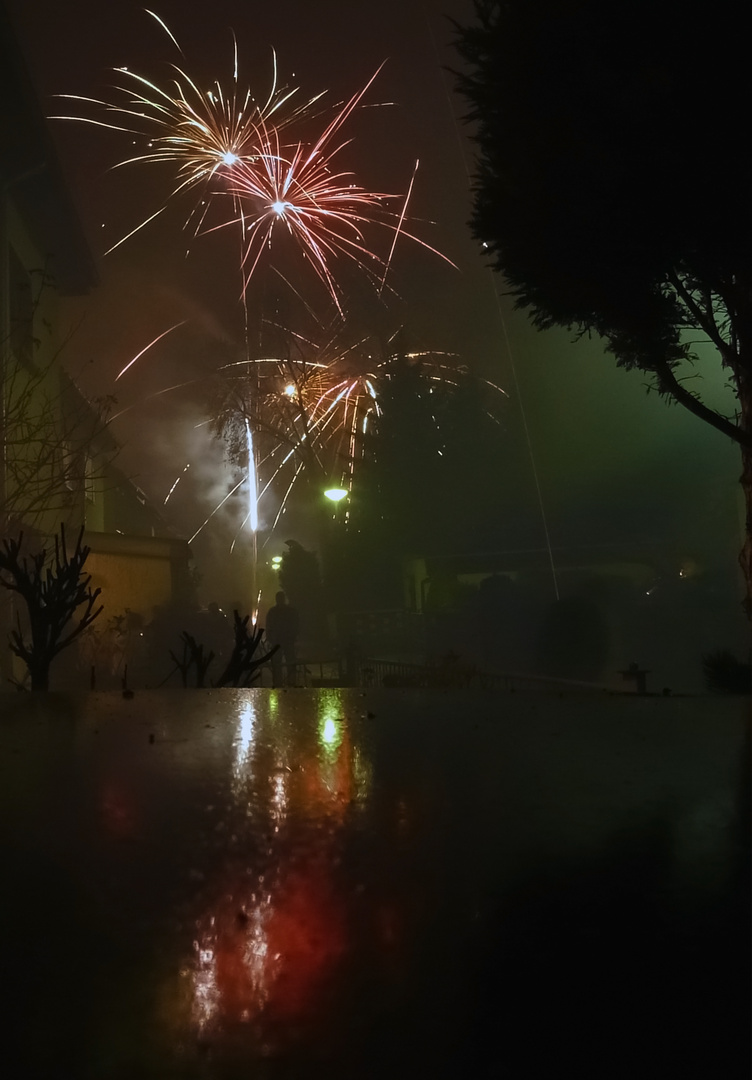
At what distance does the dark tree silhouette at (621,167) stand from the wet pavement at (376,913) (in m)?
2.67

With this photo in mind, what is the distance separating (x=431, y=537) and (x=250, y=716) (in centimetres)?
2401

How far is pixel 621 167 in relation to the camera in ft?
15.2

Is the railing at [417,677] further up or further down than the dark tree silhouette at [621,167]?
further down

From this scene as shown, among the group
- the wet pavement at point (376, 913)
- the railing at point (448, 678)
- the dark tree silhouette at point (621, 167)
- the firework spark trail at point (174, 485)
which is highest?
the firework spark trail at point (174, 485)

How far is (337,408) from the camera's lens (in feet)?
73.6

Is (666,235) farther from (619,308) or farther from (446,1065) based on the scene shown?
(446,1065)

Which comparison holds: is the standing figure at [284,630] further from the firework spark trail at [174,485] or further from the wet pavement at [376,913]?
the firework spark trail at [174,485]

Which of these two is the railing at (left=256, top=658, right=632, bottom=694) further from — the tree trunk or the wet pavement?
the wet pavement

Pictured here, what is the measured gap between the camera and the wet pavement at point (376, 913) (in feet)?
4.44

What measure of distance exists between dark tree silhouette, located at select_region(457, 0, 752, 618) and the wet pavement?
2.67 metres

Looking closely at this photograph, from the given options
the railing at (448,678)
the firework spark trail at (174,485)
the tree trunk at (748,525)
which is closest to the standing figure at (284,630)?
the railing at (448,678)

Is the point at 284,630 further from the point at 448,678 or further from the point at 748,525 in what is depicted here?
the point at 748,525

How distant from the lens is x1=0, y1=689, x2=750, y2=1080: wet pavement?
135cm

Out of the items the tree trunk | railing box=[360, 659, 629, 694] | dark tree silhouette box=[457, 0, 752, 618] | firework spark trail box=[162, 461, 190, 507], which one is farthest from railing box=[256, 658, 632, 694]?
firework spark trail box=[162, 461, 190, 507]
